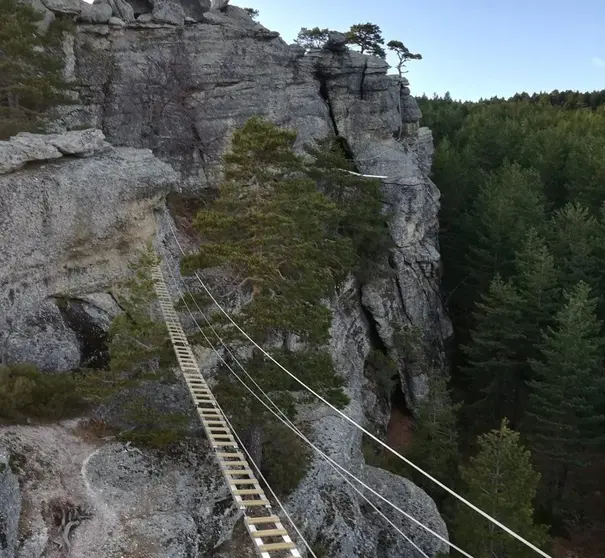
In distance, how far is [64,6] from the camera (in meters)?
27.8

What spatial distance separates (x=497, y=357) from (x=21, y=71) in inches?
1093

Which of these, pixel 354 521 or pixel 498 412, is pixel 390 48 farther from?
pixel 354 521

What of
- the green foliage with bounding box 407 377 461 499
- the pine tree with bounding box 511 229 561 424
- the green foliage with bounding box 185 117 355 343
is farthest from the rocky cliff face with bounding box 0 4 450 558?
the pine tree with bounding box 511 229 561 424

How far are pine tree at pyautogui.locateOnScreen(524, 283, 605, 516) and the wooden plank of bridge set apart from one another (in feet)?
54.7

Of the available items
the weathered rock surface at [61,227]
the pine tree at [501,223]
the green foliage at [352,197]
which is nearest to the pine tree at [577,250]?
the pine tree at [501,223]

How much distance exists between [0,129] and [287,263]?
13913mm

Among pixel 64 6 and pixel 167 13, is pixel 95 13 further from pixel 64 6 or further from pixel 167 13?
pixel 167 13

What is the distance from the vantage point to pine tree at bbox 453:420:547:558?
1805cm

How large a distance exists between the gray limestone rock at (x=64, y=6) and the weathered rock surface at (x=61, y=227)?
1091 cm

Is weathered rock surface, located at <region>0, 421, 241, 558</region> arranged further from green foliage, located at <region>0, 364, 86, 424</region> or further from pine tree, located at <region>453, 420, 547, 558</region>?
pine tree, located at <region>453, 420, 547, 558</region>

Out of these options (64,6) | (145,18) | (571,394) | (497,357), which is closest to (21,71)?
(64,6)

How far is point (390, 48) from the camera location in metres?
42.3

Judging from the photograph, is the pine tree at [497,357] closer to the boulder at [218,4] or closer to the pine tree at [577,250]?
the pine tree at [577,250]

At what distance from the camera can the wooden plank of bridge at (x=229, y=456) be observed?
9.46 metres
